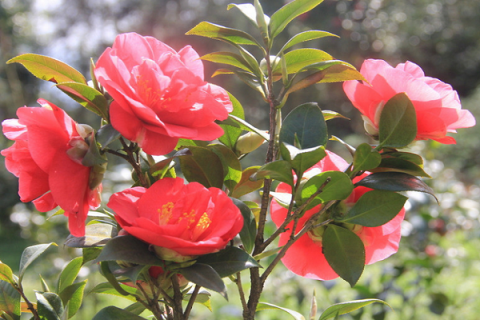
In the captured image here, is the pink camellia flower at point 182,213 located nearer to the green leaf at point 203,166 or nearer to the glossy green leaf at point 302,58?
the green leaf at point 203,166

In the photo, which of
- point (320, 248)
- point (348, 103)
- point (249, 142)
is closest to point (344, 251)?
point (320, 248)

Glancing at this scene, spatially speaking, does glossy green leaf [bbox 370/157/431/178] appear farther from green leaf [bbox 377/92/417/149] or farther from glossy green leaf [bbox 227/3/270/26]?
glossy green leaf [bbox 227/3/270/26]

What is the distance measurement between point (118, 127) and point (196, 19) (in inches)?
315

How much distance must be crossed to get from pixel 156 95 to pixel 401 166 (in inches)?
9.2

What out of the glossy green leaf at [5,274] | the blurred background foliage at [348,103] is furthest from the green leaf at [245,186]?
the blurred background foliage at [348,103]

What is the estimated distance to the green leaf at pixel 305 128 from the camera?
383mm

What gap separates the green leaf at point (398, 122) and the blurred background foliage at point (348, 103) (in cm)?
90

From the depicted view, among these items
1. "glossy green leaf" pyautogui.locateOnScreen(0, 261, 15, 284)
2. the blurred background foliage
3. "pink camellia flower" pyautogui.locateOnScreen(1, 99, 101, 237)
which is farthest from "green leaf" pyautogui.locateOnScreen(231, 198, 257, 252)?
the blurred background foliage

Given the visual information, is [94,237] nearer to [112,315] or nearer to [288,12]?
[112,315]

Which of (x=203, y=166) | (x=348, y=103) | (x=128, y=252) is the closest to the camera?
(x=128, y=252)

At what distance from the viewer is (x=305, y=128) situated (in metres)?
0.39

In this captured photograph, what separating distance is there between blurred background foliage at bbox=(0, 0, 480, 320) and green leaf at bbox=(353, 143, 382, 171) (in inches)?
35.1

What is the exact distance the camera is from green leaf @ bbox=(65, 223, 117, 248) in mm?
369

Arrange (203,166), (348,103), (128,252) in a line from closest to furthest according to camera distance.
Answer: (128,252) < (203,166) < (348,103)
